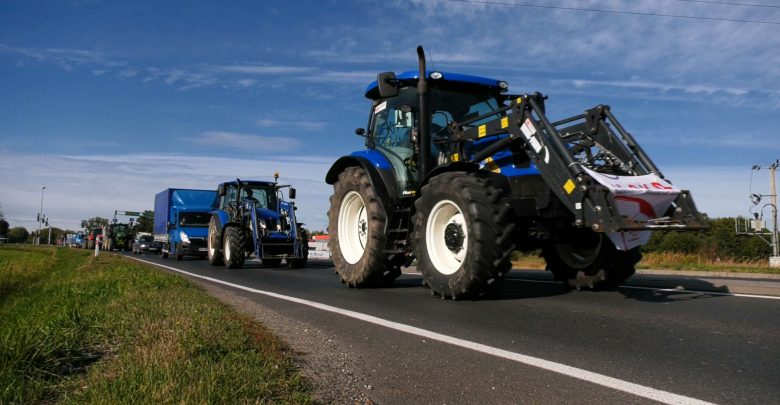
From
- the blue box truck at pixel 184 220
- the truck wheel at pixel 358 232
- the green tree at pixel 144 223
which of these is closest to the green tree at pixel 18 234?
the green tree at pixel 144 223

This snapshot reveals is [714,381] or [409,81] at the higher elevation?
[409,81]

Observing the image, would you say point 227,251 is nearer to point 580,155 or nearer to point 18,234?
point 580,155

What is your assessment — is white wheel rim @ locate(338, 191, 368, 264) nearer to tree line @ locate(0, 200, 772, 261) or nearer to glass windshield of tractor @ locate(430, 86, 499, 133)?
glass windshield of tractor @ locate(430, 86, 499, 133)

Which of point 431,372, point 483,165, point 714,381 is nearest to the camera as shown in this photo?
point 714,381

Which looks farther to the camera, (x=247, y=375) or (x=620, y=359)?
(x=620, y=359)

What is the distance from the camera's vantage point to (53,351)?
10.9 feet

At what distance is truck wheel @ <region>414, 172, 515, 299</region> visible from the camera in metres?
5.88

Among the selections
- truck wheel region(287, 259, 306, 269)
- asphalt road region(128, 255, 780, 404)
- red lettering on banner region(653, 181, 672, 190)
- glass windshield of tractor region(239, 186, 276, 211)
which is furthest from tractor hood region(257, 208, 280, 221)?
red lettering on banner region(653, 181, 672, 190)

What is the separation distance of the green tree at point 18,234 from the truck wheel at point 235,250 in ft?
506

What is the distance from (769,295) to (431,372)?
5301mm

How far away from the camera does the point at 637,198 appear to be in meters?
5.50

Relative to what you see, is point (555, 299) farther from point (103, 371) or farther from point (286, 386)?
point (103, 371)

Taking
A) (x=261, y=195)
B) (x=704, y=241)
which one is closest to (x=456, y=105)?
(x=261, y=195)

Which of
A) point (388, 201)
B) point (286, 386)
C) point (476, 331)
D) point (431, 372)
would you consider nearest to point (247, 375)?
point (286, 386)
